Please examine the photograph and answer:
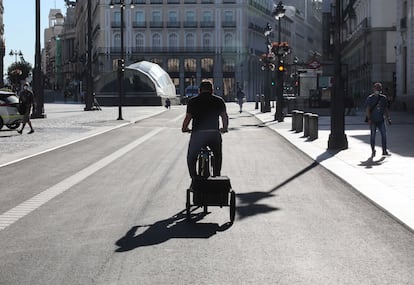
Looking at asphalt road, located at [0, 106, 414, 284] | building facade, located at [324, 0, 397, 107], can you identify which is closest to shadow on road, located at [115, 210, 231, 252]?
asphalt road, located at [0, 106, 414, 284]

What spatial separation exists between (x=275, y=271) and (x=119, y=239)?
6.23 feet

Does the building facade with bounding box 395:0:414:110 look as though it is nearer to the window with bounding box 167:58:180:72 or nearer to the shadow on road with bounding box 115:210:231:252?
the shadow on road with bounding box 115:210:231:252

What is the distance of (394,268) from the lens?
6.04 m

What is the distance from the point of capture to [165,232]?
764 cm

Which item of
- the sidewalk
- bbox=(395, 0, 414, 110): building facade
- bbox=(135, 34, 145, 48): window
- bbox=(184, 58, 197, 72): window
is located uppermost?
bbox=(135, 34, 145, 48): window

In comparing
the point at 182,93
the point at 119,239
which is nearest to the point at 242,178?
the point at 119,239

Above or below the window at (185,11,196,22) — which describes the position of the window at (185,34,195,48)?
below

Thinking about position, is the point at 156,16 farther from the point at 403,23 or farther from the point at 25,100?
the point at 25,100

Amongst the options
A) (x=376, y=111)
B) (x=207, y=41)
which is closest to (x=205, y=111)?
(x=376, y=111)

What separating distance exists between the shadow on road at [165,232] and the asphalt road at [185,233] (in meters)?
0.01

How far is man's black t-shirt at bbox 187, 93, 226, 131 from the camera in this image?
873 centimetres

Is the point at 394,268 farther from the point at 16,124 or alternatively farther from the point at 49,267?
the point at 16,124

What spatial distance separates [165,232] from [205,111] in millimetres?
1713

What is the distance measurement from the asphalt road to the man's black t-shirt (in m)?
1.04
